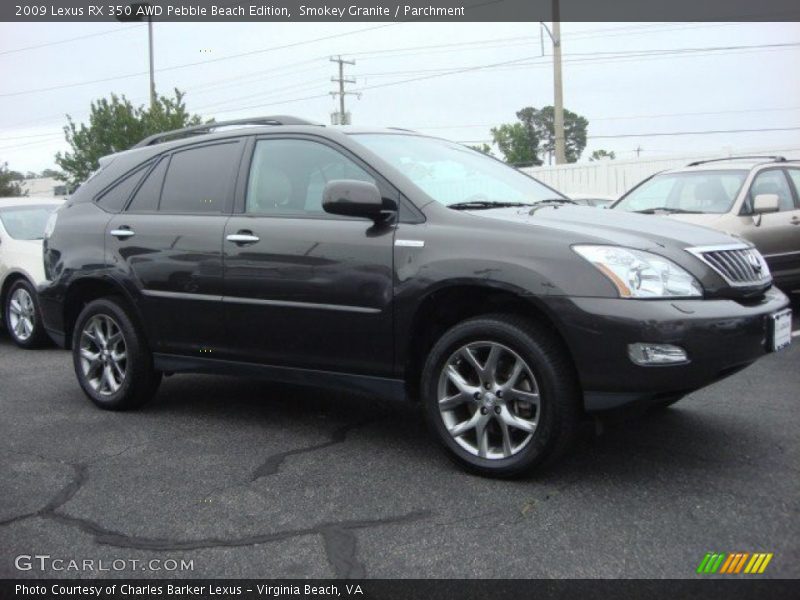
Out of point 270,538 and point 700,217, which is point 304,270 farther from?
point 700,217

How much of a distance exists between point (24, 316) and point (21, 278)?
397mm

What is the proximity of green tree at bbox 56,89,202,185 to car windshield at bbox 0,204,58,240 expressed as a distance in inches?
958

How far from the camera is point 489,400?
144 inches

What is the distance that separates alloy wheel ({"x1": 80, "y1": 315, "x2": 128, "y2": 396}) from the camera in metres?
5.16

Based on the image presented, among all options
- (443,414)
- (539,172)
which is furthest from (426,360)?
(539,172)

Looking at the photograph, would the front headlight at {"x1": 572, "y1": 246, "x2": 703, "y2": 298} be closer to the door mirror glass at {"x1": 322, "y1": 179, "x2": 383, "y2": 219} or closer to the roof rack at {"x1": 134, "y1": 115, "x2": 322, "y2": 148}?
the door mirror glass at {"x1": 322, "y1": 179, "x2": 383, "y2": 219}

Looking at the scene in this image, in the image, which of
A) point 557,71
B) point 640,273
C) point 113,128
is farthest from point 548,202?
point 113,128

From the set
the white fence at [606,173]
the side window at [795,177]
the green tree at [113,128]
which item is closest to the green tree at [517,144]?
the green tree at [113,128]

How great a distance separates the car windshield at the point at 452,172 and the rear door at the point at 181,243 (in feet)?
3.27

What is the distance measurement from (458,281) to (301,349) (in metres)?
1.06

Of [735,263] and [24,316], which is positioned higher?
[735,263]

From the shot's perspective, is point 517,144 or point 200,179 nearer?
point 200,179

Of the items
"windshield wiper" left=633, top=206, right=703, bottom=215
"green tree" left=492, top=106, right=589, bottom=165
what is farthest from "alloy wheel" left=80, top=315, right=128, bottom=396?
"green tree" left=492, top=106, right=589, bottom=165
